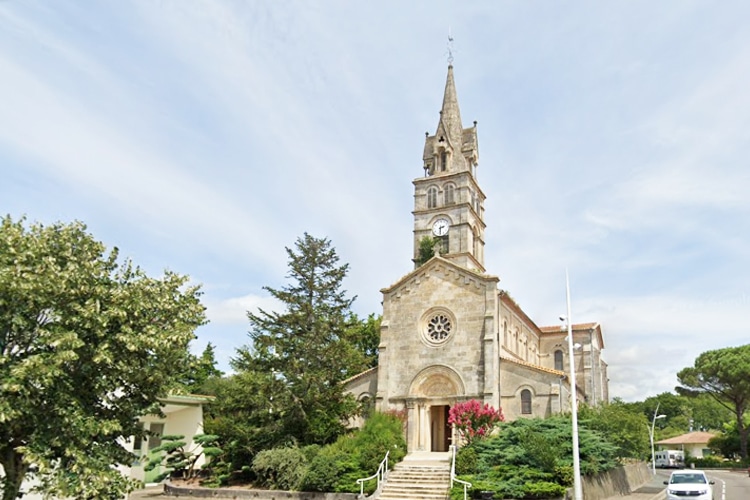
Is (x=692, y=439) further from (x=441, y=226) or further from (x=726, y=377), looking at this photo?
(x=441, y=226)

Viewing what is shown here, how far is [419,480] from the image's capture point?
2588 centimetres

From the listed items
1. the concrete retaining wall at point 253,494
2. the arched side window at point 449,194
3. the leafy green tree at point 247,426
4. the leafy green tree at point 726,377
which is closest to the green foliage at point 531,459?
the concrete retaining wall at point 253,494

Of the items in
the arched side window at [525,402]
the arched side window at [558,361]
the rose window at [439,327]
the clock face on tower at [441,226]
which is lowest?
the arched side window at [525,402]

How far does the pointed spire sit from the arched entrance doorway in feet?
64.6

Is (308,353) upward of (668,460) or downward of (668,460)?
upward

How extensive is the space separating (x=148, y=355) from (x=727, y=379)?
5913 cm

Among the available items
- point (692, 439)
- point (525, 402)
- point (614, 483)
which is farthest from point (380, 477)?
point (692, 439)

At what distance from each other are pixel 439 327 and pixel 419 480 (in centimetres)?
943

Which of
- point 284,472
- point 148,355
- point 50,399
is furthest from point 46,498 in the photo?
point 284,472

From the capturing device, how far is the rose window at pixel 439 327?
32.9 metres

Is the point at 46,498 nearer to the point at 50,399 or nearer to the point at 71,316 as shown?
the point at 50,399

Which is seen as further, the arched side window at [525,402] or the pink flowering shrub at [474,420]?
the arched side window at [525,402]

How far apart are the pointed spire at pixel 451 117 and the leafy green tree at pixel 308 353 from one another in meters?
16.5

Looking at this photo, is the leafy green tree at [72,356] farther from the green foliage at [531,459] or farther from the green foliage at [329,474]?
the green foliage at [531,459]
